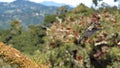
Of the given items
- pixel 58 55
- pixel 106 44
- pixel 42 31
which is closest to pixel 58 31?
pixel 58 55

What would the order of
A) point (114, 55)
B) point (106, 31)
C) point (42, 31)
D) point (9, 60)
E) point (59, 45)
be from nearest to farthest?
1. point (9, 60)
2. point (114, 55)
3. point (106, 31)
4. point (59, 45)
5. point (42, 31)

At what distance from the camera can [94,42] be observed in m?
27.8

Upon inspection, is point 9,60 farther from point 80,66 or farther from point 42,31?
point 42,31

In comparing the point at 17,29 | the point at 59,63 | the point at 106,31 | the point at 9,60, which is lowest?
the point at 17,29

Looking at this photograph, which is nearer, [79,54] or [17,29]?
[79,54]

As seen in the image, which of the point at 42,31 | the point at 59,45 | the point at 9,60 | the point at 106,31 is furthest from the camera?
the point at 42,31

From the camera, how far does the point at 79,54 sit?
27.6m

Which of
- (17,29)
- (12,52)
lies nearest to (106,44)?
(12,52)

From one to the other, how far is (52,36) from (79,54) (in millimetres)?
4320

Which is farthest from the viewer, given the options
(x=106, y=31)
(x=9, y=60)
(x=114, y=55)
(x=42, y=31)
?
(x=42, y=31)

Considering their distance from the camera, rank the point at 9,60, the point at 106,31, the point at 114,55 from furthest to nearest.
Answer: the point at 106,31, the point at 114,55, the point at 9,60

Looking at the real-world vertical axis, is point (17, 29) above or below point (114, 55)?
below

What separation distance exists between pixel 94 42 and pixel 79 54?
1324mm

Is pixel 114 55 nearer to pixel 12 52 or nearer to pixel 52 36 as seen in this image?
pixel 52 36
